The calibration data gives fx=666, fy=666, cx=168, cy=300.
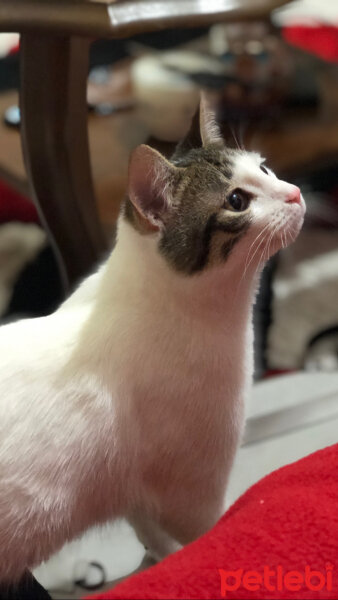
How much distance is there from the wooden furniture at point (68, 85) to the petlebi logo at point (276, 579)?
1.76 ft

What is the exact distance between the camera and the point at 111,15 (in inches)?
26.6

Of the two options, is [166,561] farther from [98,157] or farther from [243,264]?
[98,157]

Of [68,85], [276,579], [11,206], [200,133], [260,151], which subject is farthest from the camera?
[11,206]

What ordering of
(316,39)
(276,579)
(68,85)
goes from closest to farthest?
(276,579)
(68,85)
(316,39)

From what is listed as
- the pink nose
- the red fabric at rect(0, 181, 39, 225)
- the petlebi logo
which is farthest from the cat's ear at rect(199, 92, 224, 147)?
the red fabric at rect(0, 181, 39, 225)

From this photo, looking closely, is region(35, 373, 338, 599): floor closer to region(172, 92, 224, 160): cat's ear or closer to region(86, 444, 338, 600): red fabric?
region(86, 444, 338, 600): red fabric

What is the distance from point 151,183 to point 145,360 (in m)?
0.17

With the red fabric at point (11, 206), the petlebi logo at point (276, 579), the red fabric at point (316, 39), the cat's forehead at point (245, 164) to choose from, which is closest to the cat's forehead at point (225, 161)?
the cat's forehead at point (245, 164)

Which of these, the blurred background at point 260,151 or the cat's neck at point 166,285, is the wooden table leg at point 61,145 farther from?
the cat's neck at point 166,285

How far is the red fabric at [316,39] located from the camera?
5.51 feet

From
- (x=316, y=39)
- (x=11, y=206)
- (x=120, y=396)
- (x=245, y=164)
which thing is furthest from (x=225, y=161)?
(x=316, y=39)

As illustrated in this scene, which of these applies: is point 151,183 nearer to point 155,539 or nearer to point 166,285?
point 166,285

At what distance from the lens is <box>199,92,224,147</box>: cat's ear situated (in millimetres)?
708

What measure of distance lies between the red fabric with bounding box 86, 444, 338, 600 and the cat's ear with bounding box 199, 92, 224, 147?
374 millimetres
